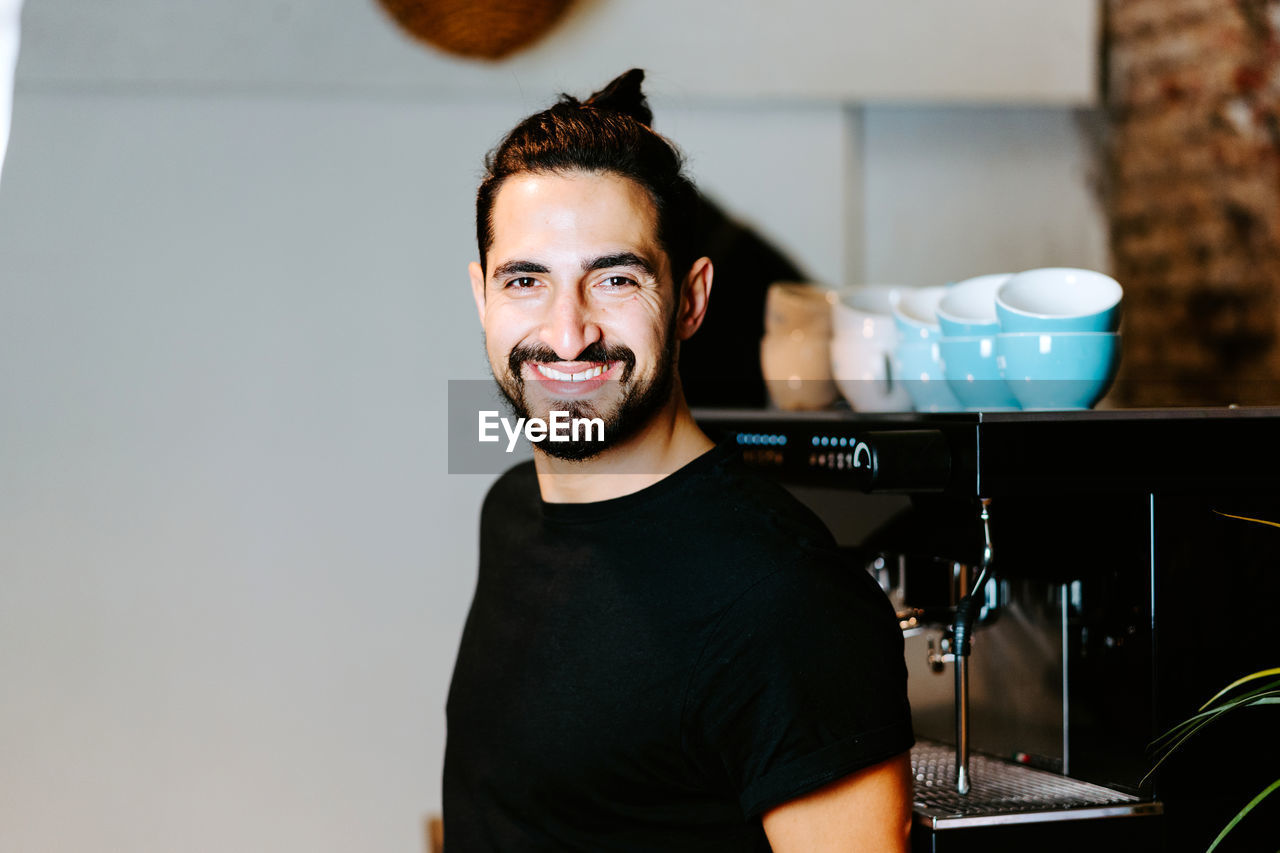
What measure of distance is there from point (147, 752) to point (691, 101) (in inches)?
58.6

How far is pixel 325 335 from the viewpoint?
217 cm

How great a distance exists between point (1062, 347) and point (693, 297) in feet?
1.30

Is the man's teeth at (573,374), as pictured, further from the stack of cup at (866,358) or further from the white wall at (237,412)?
the white wall at (237,412)

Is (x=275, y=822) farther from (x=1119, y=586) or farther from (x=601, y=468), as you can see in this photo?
(x=1119, y=586)

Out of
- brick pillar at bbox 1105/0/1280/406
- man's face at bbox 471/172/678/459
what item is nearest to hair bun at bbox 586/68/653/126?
man's face at bbox 471/172/678/459

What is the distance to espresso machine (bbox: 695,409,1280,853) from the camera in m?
1.18

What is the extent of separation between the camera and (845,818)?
3.46 feet

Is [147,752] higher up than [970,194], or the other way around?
[970,194]

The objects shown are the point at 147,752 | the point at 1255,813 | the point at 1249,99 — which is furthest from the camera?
the point at 1249,99

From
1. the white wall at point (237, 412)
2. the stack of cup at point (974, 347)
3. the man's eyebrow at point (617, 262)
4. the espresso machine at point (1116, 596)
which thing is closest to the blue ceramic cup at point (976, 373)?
the stack of cup at point (974, 347)

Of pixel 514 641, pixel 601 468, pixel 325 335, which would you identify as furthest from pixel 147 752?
pixel 601 468

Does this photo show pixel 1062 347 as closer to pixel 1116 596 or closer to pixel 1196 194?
pixel 1116 596

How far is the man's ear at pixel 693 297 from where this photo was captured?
1326mm

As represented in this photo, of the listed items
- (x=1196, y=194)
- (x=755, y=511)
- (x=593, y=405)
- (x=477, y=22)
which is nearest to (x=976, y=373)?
(x=755, y=511)
